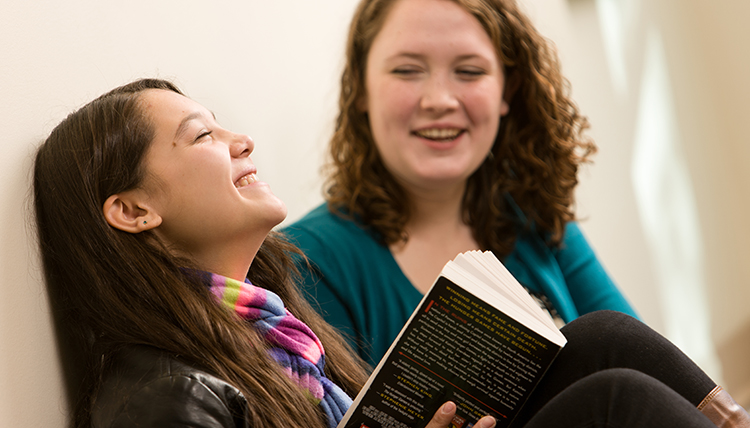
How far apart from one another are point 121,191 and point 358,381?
0.48m

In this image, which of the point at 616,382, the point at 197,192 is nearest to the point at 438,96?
the point at 197,192

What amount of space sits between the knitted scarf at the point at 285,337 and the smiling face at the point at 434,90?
0.58 metres

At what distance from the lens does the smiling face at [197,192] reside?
91cm

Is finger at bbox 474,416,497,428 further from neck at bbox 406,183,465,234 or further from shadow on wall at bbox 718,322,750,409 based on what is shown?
shadow on wall at bbox 718,322,750,409

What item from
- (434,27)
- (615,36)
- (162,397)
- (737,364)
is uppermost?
(615,36)

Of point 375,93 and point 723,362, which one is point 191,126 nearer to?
point 375,93

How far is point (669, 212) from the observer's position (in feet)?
8.83

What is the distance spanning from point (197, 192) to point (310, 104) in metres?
0.84

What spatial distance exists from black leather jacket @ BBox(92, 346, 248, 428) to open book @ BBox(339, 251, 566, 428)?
19 cm

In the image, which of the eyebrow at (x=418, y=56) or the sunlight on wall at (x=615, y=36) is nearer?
the eyebrow at (x=418, y=56)

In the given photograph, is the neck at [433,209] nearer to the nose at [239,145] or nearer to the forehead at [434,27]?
the forehead at [434,27]

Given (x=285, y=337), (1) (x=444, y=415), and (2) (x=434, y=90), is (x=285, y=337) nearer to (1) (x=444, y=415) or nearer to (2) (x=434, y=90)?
(1) (x=444, y=415)

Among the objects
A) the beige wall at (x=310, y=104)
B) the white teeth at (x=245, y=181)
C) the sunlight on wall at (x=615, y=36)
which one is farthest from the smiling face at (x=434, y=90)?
the sunlight on wall at (x=615, y=36)

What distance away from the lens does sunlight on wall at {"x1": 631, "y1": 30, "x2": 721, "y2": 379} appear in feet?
8.54
